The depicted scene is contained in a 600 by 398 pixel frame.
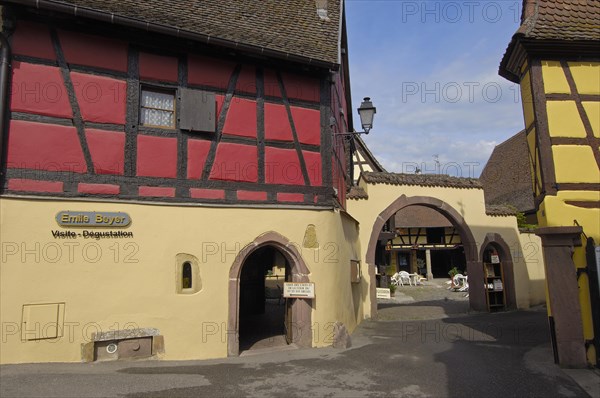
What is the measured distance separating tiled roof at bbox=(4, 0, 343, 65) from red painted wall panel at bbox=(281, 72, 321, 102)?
1.61 ft

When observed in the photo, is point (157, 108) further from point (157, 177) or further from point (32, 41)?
point (32, 41)

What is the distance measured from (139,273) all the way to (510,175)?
23.0 m

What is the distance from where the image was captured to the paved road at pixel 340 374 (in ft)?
16.9

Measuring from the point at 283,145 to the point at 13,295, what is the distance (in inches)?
195

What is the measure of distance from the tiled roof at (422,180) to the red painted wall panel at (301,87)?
473 centimetres

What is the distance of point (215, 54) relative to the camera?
7.62 meters

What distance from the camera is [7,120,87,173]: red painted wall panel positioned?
6281 mm

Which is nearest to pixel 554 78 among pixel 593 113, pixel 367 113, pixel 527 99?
pixel 527 99

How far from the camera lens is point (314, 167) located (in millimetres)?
8203

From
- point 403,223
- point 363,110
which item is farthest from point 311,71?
point 403,223

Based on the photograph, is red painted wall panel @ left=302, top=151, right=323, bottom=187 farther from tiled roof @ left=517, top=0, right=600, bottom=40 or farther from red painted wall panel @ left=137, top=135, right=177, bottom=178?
tiled roof @ left=517, top=0, right=600, bottom=40

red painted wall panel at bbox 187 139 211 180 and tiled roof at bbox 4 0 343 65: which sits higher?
tiled roof at bbox 4 0 343 65

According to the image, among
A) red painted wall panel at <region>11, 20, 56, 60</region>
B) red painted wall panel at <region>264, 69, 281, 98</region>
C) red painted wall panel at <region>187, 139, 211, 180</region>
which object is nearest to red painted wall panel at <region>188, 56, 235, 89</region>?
red painted wall panel at <region>264, 69, 281, 98</region>

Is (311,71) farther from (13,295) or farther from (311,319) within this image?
(13,295)
